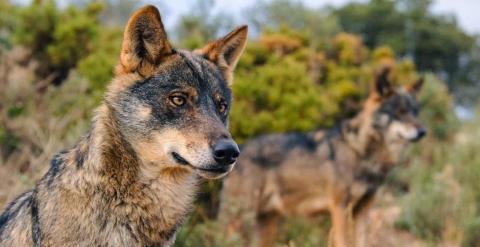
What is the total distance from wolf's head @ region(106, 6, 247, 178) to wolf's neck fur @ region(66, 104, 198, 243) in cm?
6

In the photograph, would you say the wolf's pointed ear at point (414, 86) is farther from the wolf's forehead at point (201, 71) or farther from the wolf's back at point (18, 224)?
the wolf's back at point (18, 224)

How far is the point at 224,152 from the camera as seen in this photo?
3.57 m

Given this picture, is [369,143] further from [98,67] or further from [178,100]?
[178,100]

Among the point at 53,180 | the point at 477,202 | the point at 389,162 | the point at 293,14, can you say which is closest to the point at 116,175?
the point at 53,180

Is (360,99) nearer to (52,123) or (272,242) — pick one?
(272,242)

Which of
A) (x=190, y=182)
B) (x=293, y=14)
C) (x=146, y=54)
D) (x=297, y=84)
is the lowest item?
(x=293, y=14)

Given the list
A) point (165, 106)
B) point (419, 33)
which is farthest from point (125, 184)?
point (419, 33)

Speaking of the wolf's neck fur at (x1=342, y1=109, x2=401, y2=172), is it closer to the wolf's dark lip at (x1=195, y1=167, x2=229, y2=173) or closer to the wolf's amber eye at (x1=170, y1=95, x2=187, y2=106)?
the wolf's amber eye at (x1=170, y1=95, x2=187, y2=106)

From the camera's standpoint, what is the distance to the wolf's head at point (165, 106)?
3646 millimetres

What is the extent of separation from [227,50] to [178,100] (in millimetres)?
857

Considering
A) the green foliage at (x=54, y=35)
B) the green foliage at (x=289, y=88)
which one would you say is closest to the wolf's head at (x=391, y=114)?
the green foliage at (x=289, y=88)

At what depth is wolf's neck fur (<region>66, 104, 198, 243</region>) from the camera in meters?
3.66

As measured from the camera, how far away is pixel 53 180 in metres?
3.80

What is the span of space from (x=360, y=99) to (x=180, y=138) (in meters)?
11.5
